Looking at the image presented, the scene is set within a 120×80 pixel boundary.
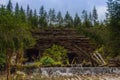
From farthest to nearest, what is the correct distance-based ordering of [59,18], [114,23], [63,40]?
[59,18]
[63,40]
[114,23]

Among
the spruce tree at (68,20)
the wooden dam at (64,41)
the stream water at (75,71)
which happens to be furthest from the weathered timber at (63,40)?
the spruce tree at (68,20)

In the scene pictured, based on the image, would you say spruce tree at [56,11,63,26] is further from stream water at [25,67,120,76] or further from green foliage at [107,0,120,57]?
green foliage at [107,0,120,57]

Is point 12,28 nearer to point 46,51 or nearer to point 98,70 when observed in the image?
point 98,70

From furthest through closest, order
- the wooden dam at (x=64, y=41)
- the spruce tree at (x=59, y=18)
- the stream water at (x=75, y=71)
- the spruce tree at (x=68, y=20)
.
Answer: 1. the spruce tree at (x=59, y=18)
2. the spruce tree at (x=68, y=20)
3. the wooden dam at (x=64, y=41)
4. the stream water at (x=75, y=71)

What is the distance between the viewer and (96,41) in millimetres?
33750

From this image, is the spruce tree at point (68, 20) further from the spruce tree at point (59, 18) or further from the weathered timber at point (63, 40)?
the weathered timber at point (63, 40)

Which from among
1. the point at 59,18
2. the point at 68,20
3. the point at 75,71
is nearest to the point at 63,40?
the point at 75,71

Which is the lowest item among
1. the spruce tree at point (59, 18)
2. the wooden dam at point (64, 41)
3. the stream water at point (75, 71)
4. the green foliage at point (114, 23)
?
the stream water at point (75, 71)

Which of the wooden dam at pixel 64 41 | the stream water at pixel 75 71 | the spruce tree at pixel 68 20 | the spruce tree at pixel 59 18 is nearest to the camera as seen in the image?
the stream water at pixel 75 71

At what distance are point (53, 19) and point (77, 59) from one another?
76.8 ft

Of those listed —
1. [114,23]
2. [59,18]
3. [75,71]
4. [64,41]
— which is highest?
[59,18]

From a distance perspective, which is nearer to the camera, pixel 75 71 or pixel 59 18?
pixel 75 71

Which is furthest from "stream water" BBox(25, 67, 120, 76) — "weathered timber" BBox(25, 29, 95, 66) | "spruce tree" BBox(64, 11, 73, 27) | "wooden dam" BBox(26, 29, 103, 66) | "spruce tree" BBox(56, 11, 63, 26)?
"spruce tree" BBox(56, 11, 63, 26)

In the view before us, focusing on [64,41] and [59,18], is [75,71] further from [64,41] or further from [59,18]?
[59,18]
